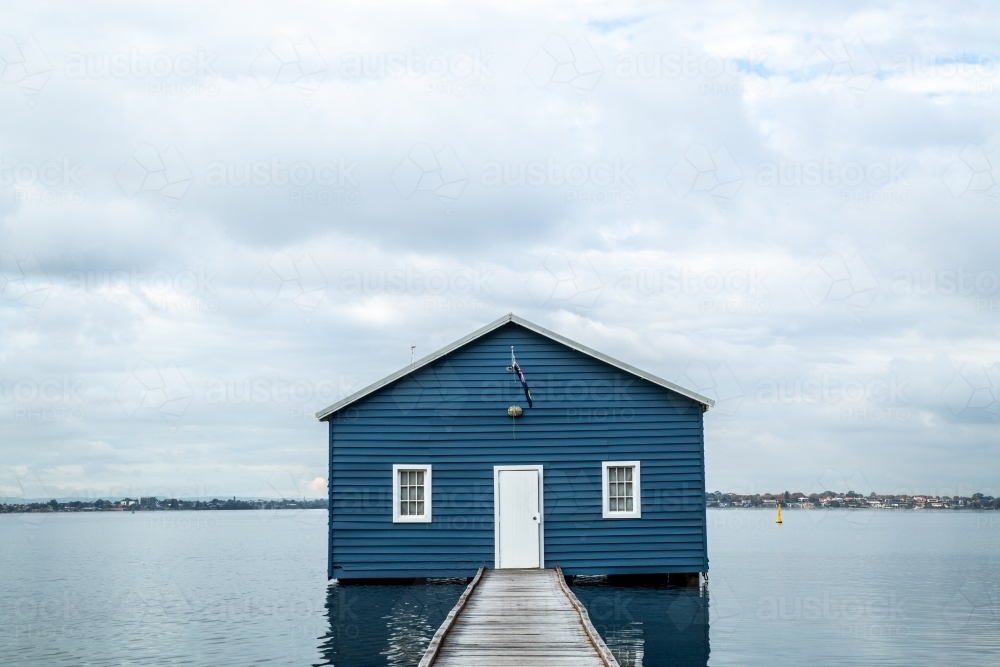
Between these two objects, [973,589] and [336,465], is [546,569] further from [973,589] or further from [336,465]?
[973,589]

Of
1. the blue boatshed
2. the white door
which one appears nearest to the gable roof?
the blue boatshed

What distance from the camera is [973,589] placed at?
102 feet

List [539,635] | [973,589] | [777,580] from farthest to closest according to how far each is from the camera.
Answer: [777,580]
[973,589]
[539,635]

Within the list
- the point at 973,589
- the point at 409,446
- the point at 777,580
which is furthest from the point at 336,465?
the point at 973,589

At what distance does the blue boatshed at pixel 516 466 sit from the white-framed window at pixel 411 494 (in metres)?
0.03

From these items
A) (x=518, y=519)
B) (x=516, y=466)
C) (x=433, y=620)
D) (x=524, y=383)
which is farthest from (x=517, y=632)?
(x=524, y=383)

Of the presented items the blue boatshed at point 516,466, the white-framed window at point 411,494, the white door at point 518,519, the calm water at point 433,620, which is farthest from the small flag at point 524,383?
the calm water at point 433,620

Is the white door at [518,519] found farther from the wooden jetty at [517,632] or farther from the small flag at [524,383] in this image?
the wooden jetty at [517,632]

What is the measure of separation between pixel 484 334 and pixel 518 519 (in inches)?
165

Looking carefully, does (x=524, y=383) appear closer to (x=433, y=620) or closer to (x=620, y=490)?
Answer: (x=620, y=490)

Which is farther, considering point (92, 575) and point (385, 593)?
point (92, 575)

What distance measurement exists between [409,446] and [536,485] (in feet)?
9.75

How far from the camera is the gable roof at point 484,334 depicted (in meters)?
23.3

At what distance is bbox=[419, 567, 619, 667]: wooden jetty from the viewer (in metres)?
12.8
